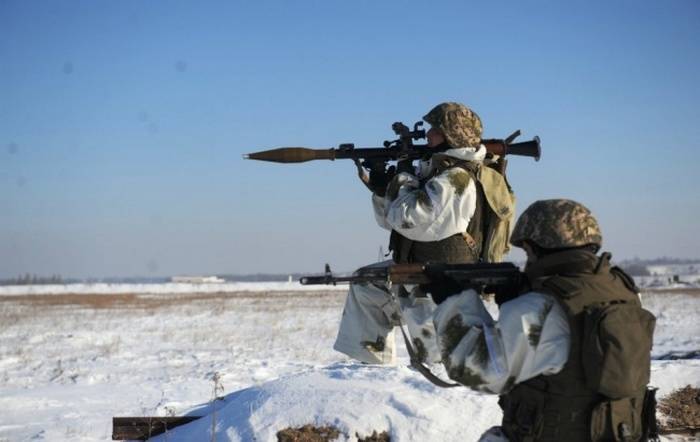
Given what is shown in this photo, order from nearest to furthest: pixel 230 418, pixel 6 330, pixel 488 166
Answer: pixel 488 166 < pixel 230 418 < pixel 6 330

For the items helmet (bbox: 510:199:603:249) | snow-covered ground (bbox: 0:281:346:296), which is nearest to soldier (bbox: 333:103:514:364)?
helmet (bbox: 510:199:603:249)

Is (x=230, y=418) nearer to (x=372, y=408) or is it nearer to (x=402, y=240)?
(x=372, y=408)

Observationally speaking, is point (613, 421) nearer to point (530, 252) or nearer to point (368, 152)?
point (530, 252)

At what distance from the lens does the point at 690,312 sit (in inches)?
841

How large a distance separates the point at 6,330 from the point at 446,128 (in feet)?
58.6

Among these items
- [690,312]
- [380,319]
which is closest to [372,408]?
[380,319]

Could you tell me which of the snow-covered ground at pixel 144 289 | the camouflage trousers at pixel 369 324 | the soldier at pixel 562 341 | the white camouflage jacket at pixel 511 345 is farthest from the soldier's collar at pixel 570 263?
the snow-covered ground at pixel 144 289

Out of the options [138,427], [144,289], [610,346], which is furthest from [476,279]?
[144,289]

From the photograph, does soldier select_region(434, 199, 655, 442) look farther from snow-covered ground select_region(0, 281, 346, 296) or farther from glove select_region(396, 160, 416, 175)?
snow-covered ground select_region(0, 281, 346, 296)

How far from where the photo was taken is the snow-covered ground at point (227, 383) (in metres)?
5.15

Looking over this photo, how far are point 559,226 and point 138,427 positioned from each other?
440 centimetres

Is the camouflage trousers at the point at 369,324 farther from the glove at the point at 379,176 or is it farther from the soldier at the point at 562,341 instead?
the soldier at the point at 562,341

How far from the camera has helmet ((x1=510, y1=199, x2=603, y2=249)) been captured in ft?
8.95

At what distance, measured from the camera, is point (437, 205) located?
162 inches
